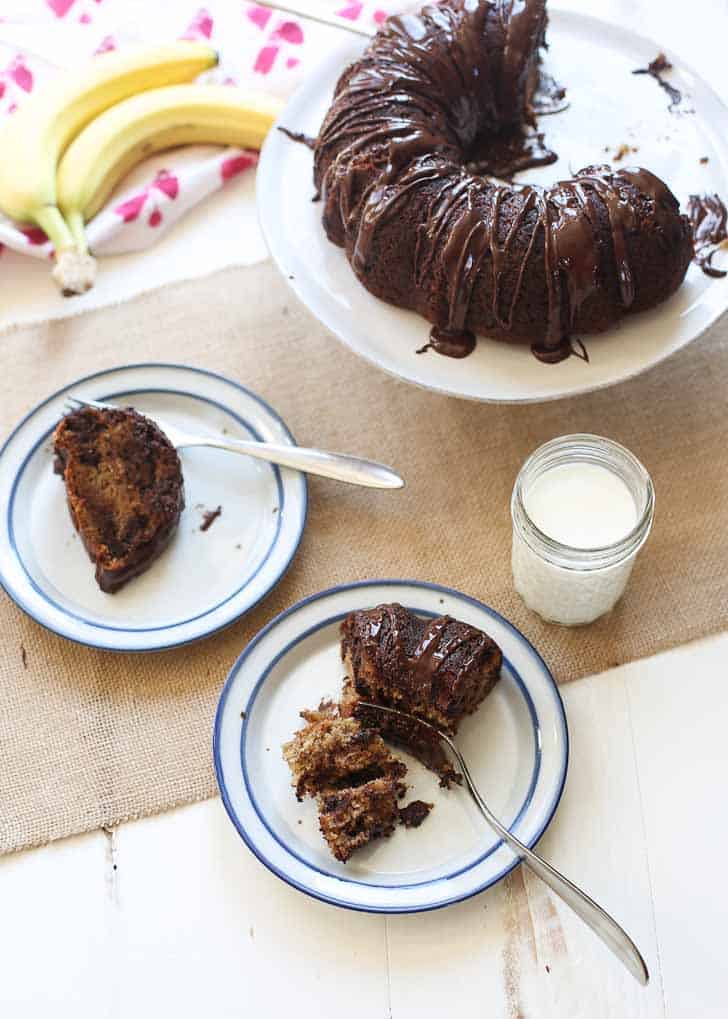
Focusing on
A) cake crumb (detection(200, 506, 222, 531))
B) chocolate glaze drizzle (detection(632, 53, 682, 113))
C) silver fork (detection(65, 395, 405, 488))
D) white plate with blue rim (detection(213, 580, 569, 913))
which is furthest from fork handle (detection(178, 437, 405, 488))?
chocolate glaze drizzle (detection(632, 53, 682, 113))

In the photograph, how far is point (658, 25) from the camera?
8.33 feet

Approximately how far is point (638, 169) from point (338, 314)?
0.58 m

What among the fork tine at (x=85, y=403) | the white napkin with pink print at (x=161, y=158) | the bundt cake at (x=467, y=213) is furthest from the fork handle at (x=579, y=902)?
the white napkin with pink print at (x=161, y=158)

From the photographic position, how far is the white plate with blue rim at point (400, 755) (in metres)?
1.48

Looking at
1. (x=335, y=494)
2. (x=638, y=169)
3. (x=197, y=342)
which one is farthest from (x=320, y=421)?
(x=638, y=169)

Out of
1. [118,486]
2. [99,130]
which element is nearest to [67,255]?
[99,130]

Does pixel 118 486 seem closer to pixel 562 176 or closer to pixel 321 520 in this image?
pixel 321 520

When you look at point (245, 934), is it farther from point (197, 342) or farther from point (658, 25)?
point (658, 25)

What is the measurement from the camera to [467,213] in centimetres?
173

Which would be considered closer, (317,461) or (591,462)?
(591,462)

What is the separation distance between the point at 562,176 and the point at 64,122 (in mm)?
1167

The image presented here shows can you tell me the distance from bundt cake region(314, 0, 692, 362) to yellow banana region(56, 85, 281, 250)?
45cm

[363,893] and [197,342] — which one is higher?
[197,342]

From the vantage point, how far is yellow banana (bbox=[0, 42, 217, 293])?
2.25 metres
